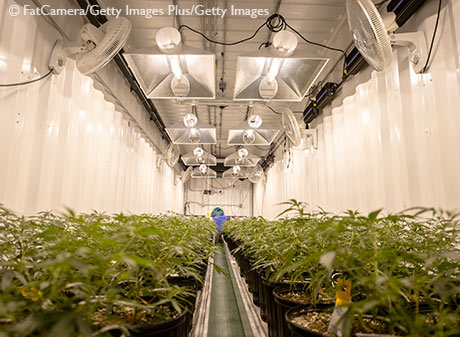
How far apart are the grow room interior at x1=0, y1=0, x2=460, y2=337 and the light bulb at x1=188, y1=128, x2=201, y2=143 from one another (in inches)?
1.2

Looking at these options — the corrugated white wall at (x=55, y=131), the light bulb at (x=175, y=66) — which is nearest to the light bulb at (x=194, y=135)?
the corrugated white wall at (x=55, y=131)

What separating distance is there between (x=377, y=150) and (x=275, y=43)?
1322mm

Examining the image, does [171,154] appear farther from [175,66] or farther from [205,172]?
[175,66]

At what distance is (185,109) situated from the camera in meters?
5.99

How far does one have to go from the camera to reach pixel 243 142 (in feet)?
13.9

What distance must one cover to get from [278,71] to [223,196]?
10015 mm

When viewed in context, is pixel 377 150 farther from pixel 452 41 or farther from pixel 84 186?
pixel 84 186

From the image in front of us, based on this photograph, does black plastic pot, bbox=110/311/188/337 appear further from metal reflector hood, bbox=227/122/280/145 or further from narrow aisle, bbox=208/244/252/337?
metal reflector hood, bbox=227/122/280/145

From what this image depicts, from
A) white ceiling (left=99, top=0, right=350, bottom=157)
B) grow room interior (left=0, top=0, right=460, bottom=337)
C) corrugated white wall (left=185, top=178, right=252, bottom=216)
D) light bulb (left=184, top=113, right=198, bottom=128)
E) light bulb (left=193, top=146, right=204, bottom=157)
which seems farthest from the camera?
corrugated white wall (left=185, top=178, right=252, bottom=216)

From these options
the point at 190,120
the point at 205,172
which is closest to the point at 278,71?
the point at 190,120

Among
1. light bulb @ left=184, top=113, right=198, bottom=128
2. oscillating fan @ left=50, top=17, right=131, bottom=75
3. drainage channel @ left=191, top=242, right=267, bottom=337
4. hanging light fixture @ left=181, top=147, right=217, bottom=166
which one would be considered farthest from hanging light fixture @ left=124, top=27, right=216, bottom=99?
hanging light fixture @ left=181, top=147, right=217, bottom=166

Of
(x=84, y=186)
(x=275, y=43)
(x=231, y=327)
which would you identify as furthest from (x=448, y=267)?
(x=84, y=186)

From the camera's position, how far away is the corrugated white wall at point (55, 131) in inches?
67.4

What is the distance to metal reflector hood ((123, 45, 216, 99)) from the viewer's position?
227cm
